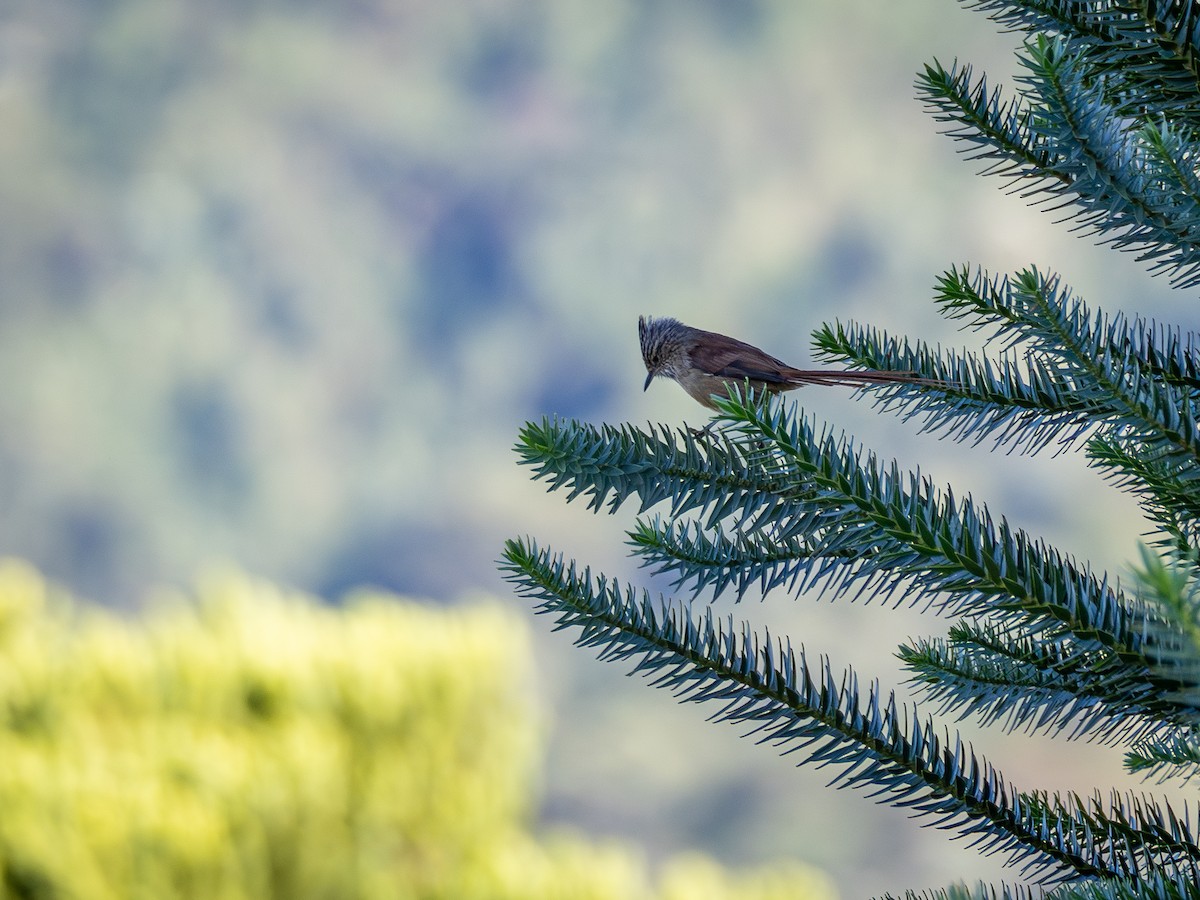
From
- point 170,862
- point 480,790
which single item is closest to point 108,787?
point 170,862

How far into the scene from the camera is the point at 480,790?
4531 mm

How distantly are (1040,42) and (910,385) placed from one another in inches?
14.1

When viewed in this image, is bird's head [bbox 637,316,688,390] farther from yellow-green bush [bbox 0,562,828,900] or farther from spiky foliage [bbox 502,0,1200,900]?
yellow-green bush [bbox 0,562,828,900]

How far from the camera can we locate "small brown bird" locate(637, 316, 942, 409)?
4.84 feet

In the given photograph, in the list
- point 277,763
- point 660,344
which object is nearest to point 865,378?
point 660,344

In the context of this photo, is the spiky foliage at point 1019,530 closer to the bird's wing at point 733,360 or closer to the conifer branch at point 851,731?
the conifer branch at point 851,731

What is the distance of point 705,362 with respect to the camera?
5.36 ft

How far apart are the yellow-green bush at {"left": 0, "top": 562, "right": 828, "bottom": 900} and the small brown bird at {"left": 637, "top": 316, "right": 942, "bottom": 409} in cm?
277

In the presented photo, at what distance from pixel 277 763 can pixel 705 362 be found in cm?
322

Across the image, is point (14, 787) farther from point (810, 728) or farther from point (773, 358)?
point (810, 728)

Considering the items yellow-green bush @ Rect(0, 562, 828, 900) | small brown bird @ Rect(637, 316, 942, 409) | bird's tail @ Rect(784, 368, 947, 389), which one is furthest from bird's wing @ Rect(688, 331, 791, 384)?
yellow-green bush @ Rect(0, 562, 828, 900)

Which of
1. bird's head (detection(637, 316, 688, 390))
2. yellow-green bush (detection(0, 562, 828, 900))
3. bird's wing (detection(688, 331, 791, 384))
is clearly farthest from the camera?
yellow-green bush (detection(0, 562, 828, 900))

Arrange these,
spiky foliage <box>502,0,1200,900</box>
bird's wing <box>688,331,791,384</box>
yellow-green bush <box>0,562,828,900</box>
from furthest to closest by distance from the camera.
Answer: yellow-green bush <box>0,562,828,900</box>, bird's wing <box>688,331,791,384</box>, spiky foliage <box>502,0,1200,900</box>

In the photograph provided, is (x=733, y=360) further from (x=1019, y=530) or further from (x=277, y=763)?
(x=277, y=763)
